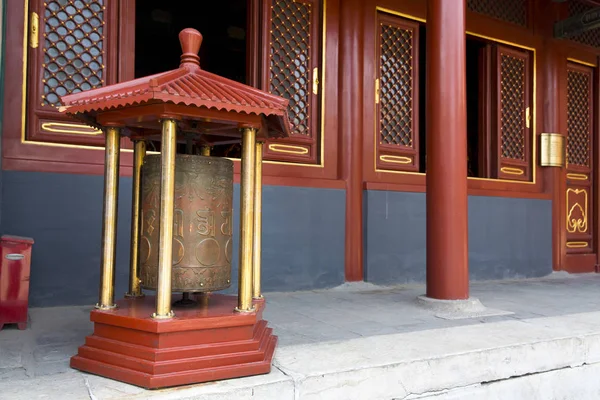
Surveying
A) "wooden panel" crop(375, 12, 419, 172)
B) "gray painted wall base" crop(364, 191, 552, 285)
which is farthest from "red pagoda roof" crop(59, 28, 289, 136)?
"wooden panel" crop(375, 12, 419, 172)

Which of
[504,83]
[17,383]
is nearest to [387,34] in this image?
[504,83]

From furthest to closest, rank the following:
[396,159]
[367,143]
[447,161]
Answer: [396,159], [367,143], [447,161]

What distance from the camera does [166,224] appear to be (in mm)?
2410

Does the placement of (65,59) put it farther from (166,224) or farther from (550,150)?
(550,150)

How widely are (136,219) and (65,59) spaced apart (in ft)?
6.98

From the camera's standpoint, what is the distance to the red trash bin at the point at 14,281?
3.34 meters

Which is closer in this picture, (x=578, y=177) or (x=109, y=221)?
(x=109, y=221)

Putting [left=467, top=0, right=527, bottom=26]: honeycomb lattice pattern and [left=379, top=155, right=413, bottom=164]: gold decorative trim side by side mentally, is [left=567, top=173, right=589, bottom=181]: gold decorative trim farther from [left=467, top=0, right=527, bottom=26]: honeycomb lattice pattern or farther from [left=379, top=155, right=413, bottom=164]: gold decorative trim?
[left=379, top=155, right=413, bottom=164]: gold decorative trim

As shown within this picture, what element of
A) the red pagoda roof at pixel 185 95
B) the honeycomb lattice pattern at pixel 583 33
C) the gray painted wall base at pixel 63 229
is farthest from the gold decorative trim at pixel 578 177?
the red pagoda roof at pixel 185 95

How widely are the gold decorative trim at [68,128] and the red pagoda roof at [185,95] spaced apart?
1.72 m

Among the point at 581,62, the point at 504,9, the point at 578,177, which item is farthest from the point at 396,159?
the point at 581,62

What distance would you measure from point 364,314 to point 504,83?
171 inches

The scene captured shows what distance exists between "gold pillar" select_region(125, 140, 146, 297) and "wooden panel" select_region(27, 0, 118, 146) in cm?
149

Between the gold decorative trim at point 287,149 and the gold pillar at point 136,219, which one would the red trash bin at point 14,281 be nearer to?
the gold pillar at point 136,219
